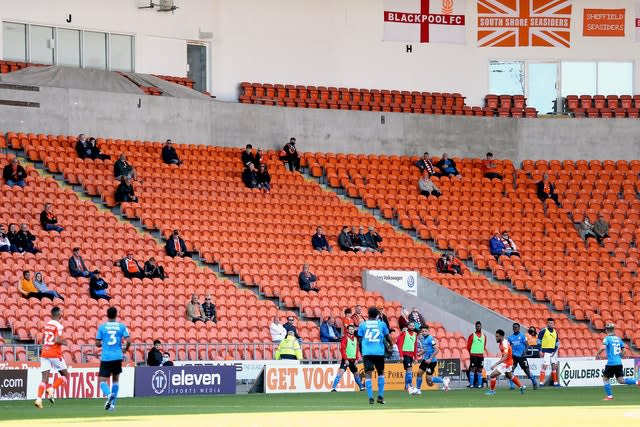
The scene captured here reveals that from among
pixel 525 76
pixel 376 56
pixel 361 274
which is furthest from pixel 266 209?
pixel 525 76

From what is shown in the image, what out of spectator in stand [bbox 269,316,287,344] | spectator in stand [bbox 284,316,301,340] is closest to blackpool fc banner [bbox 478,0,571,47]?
spectator in stand [bbox 284,316,301,340]

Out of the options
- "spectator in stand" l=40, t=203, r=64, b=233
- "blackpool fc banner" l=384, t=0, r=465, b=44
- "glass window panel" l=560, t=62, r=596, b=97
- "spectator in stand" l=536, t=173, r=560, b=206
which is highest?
"blackpool fc banner" l=384, t=0, r=465, b=44

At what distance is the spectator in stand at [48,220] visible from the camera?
3397 cm

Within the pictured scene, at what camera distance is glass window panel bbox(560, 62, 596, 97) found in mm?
50812

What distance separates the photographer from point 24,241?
32.7 m

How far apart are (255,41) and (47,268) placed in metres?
16.8

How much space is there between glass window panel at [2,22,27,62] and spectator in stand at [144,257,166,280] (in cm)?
1114

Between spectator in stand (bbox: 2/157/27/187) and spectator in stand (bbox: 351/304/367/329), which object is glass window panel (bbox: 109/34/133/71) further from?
spectator in stand (bbox: 351/304/367/329)

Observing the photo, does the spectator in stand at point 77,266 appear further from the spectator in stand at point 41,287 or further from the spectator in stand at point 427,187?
the spectator in stand at point 427,187

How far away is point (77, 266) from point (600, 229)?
1957 cm

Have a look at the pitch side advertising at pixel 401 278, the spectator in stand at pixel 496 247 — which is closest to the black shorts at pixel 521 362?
the pitch side advertising at pixel 401 278

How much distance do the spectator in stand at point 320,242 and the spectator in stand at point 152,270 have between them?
607 centimetres

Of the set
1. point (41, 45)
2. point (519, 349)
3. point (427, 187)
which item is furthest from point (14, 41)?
point (519, 349)

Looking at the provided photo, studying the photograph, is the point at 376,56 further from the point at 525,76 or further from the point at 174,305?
the point at 174,305
